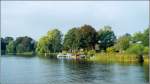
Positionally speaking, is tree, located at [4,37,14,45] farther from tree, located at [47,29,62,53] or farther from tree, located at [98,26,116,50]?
tree, located at [98,26,116,50]

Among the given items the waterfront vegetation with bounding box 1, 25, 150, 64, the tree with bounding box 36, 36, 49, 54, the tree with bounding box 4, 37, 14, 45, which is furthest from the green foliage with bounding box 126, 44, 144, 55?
the tree with bounding box 4, 37, 14, 45

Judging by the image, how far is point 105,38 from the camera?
77375mm

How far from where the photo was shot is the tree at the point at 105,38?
77250 mm

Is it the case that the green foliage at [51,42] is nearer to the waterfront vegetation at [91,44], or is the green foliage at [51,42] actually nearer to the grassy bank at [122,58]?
the waterfront vegetation at [91,44]

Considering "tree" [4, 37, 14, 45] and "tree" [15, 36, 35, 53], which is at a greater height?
"tree" [4, 37, 14, 45]

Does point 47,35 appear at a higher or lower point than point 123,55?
higher

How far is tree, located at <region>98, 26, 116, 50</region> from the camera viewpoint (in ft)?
253

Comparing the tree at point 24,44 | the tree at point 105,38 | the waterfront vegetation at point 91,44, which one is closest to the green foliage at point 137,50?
the waterfront vegetation at point 91,44

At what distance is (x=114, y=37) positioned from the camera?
79375mm

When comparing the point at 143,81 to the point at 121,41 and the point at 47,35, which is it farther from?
the point at 47,35

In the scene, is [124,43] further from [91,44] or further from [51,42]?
[51,42]

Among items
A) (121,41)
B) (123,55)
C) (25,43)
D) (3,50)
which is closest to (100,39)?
(121,41)

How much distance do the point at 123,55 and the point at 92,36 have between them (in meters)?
18.9

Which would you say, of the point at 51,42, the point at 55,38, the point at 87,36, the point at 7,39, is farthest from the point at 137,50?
the point at 7,39
